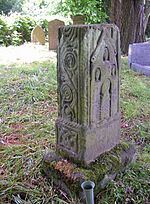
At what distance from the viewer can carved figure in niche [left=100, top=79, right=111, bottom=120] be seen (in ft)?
6.51

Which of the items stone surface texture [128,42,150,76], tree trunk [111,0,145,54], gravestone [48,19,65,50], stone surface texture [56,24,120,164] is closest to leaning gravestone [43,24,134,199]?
stone surface texture [56,24,120,164]

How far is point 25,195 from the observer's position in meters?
1.93

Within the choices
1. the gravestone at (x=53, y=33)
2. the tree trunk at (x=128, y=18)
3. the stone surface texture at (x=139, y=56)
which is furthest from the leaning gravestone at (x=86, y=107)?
the gravestone at (x=53, y=33)

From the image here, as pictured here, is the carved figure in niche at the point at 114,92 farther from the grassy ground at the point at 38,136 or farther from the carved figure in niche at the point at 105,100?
the grassy ground at the point at 38,136

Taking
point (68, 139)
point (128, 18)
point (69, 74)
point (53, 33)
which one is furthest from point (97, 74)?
point (53, 33)

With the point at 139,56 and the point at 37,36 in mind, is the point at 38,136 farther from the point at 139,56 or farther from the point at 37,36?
the point at 37,36

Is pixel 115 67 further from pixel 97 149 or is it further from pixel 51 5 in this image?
pixel 51 5

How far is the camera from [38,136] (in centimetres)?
282

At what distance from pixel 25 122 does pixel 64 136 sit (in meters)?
1.26

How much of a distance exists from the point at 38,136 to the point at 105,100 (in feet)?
3.41

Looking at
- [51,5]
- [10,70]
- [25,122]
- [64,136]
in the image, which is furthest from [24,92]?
[51,5]

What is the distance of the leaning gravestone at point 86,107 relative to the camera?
1.83m

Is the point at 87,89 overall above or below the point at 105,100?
above

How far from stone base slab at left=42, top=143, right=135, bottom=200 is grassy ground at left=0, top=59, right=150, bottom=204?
56mm
